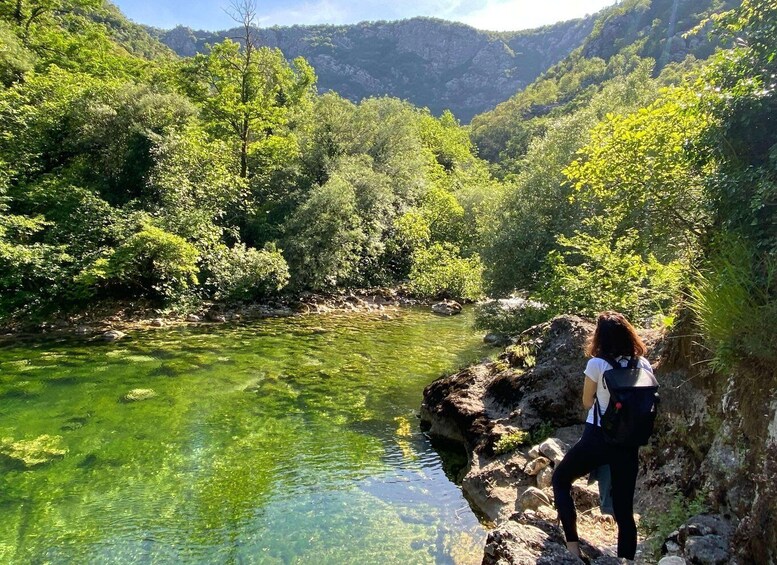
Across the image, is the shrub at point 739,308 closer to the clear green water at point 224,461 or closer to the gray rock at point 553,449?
the gray rock at point 553,449

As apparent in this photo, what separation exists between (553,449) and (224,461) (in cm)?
585

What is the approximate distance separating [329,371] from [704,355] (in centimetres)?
1052

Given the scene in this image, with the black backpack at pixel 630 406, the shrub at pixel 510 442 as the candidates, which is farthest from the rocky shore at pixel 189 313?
the black backpack at pixel 630 406

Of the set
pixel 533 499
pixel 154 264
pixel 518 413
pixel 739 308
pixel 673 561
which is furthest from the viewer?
pixel 154 264

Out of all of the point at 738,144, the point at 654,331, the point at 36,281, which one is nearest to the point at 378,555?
the point at 654,331

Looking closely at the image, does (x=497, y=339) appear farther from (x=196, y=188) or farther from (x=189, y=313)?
(x=196, y=188)

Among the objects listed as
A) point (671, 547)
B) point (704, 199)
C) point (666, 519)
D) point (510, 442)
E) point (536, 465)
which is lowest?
point (510, 442)

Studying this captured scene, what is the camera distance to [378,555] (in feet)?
20.6

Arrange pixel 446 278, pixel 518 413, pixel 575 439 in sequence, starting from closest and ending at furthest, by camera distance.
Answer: pixel 575 439, pixel 518 413, pixel 446 278

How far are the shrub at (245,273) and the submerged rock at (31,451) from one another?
13876 millimetres

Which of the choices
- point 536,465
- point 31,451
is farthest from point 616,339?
point 31,451

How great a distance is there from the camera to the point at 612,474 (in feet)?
14.9

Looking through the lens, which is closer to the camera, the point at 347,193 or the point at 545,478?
the point at 545,478

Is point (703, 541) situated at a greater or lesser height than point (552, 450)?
greater
